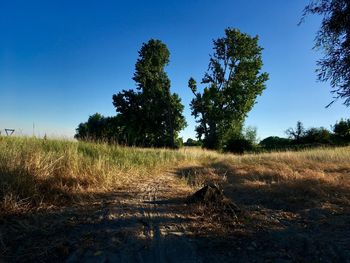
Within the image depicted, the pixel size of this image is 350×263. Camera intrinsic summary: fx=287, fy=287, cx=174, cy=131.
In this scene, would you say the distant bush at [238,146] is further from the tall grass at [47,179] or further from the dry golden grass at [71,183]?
the tall grass at [47,179]

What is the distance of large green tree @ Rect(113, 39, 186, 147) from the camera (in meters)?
38.8

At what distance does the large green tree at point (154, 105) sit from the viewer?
3878cm

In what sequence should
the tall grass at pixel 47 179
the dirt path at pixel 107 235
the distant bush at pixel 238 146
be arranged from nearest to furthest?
1. the dirt path at pixel 107 235
2. the tall grass at pixel 47 179
3. the distant bush at pixel 238 146

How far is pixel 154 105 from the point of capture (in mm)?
39031

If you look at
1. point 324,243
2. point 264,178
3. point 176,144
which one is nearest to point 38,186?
point 324,243

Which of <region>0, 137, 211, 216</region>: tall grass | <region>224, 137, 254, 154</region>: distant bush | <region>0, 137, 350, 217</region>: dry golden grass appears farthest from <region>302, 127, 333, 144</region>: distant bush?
<region>0, 137, 211, 216</region>: tall grass

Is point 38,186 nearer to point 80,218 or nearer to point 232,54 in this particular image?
point 80,218

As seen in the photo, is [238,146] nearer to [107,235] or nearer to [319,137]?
[319,137]

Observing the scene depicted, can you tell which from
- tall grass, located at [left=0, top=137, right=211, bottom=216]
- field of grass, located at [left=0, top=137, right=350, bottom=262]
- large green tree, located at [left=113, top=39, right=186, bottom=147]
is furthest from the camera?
large green tree, located at [left=113, top=39, right=186, bottom=147]

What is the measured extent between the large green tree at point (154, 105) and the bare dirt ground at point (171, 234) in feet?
111

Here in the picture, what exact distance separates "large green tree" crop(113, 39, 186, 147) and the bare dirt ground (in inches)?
1335

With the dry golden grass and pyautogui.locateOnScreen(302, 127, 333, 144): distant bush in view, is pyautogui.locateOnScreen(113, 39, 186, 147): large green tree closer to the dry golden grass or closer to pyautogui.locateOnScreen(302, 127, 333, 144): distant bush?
pyautogui.locateOnScreen(302, 127, 333, 144): distant bush

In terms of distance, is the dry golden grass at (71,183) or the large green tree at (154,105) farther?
the large green tree at (154,105)

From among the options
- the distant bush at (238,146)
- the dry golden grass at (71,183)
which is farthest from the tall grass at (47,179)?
the distant bush at (238,146)
